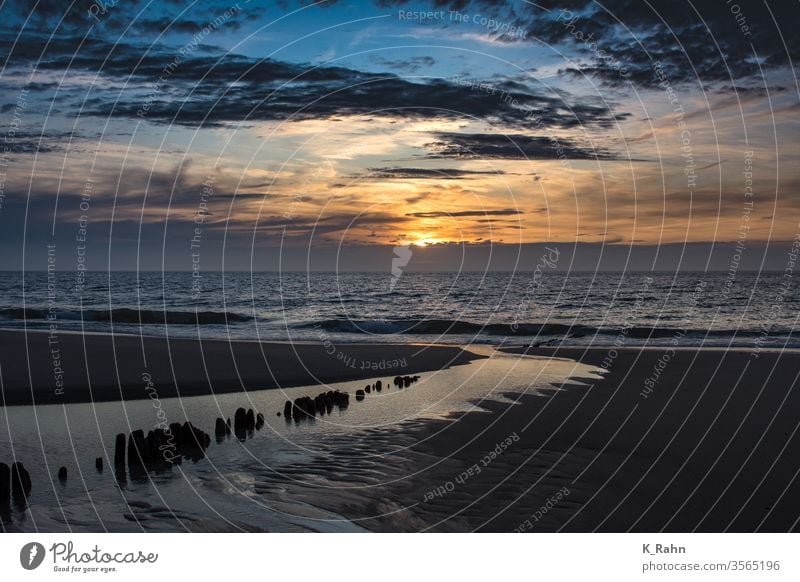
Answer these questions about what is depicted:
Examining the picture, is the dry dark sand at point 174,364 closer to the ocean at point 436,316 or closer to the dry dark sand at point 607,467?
the ocean at point 436,316

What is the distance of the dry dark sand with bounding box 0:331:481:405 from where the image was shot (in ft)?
88.0

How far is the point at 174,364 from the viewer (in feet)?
112

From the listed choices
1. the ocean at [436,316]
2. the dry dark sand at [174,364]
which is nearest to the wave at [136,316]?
the ocean at [436,316]

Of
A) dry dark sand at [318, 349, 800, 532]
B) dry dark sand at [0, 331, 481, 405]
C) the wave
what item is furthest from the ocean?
dry dark sand at [318, 349, 800, 532]
